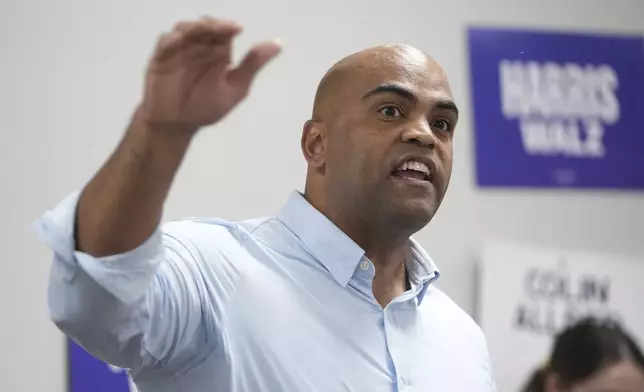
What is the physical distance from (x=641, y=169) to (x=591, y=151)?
0.44 feet

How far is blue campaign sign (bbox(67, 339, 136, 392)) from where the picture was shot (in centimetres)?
140

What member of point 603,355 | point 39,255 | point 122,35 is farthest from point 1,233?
point 603,355

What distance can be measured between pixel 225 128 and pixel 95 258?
0.98m

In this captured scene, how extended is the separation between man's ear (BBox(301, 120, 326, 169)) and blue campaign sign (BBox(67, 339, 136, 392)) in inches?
25.3

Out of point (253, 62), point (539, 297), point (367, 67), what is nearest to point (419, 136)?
point (367, 67)

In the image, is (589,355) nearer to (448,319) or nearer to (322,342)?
(448,319)

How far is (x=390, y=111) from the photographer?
955 millimetres

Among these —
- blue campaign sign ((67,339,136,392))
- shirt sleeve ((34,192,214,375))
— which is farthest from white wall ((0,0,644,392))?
shirt sleeve ((34,192,214,375))

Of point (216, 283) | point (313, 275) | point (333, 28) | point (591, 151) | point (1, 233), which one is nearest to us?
point (216, 283)

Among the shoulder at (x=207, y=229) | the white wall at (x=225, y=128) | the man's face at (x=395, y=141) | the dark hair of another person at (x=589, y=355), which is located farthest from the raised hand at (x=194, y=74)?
the white wall at (x=225, y=128)

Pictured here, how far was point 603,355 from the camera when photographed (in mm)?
892

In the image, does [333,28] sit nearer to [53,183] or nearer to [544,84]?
[544,84]

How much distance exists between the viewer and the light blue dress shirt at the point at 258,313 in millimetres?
591

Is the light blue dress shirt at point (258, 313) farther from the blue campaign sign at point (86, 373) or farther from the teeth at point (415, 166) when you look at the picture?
the blue campaign sign at point (86, 373)
